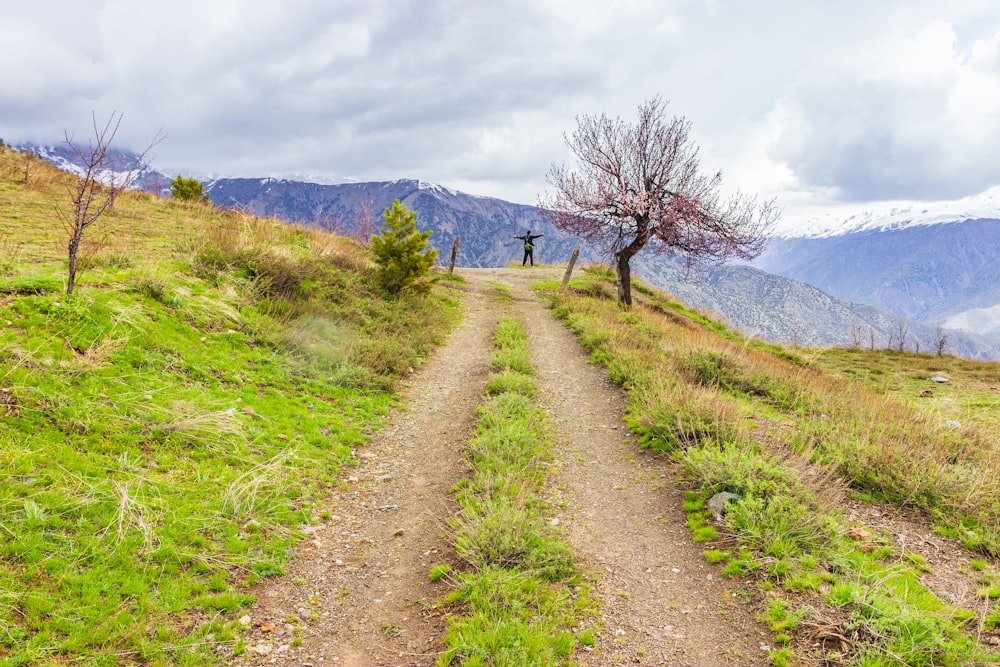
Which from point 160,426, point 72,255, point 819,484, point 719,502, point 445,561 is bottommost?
point 445,561

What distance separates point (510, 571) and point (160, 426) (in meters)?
5.18

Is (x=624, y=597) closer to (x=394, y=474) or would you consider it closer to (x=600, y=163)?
(x=394, y=474)

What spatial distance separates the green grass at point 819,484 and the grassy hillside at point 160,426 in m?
5.65

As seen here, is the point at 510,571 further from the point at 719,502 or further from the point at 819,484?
the point at 819,484

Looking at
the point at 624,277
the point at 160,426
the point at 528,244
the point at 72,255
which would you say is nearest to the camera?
the point at 160,426

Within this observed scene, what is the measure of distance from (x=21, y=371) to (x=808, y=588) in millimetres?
9882

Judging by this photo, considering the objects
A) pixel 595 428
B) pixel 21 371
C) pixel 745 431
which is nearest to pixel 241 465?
pixel 21 371

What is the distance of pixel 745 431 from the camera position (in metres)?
8.02

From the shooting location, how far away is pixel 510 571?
16.5 feet

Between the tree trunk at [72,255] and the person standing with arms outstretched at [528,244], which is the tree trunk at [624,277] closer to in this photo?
the person standing with arms outstretched at [528,244]

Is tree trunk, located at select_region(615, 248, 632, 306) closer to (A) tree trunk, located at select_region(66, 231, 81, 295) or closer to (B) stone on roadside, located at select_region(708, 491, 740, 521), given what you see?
(B) stone on roadside, located at select_region(708, 491, 740, 521)

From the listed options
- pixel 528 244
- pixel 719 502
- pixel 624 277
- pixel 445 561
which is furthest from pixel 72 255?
pixel 528 244

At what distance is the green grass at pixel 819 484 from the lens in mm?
4305

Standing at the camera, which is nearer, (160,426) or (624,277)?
(160,426)
